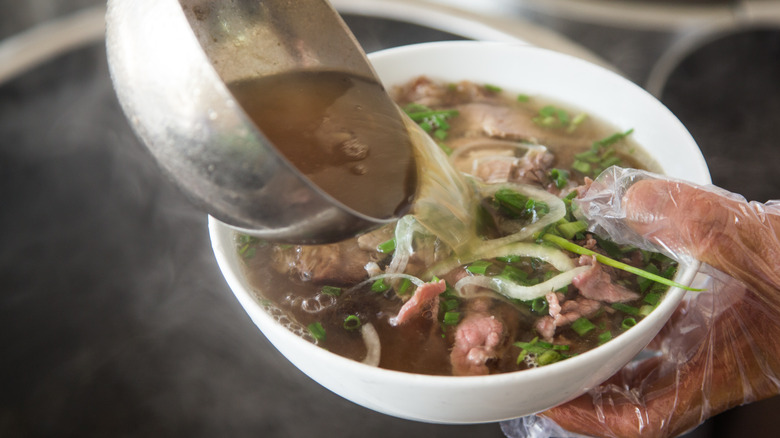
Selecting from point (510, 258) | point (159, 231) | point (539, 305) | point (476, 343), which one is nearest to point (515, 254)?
point (510, 258)

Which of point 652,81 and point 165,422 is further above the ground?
point 652,81

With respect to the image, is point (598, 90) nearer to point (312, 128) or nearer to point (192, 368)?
point (312, 128)

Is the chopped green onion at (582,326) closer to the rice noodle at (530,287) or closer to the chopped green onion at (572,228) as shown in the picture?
the rice noodle at (530,287)

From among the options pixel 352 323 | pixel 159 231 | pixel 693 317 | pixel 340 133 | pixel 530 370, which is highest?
pixel 340 133

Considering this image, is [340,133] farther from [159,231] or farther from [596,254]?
[159,231]

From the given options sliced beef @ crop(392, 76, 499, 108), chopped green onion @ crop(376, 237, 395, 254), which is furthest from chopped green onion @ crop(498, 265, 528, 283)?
sliced beef @ crop(392, 76, 499, 108)

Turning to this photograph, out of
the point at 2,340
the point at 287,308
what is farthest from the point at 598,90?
the point at 2,340

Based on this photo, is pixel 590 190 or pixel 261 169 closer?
pixel 261 169
